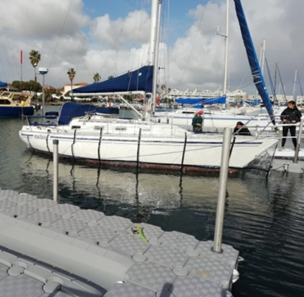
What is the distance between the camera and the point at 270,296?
387 cm

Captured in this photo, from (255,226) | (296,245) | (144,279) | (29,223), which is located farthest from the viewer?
(255,226)

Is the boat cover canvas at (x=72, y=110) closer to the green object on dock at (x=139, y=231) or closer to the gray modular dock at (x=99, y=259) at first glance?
the gray modular dock at (x=99, y=259)

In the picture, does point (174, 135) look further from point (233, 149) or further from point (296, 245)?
point (296, 245)

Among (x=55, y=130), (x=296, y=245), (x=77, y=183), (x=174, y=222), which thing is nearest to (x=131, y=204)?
(x=174, y=222)

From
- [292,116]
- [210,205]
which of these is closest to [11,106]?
[292,116]

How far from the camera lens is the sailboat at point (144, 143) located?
11555 mm

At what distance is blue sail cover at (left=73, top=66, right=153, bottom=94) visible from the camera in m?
13.1

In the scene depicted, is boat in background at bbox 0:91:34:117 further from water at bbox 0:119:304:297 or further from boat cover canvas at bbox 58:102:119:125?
water at bbox 0:119:304:297

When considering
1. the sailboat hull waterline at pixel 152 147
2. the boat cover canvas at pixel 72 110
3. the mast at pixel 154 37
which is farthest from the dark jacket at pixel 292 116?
the boat cover canvas at pixel 72 110

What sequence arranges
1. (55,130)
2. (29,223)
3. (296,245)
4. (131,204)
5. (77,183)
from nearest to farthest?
(29,223)
(296,245)
(131,204)
(77,183)
(55,130)

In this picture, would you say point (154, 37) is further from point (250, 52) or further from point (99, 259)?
point (99, 259)

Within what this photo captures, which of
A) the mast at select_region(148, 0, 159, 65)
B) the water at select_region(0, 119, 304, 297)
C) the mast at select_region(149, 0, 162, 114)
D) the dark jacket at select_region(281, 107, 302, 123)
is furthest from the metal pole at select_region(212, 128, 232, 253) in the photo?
the mast at select_region(148, 0, 159, 65)

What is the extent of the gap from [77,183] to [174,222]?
4.69m

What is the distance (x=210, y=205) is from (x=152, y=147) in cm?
463
